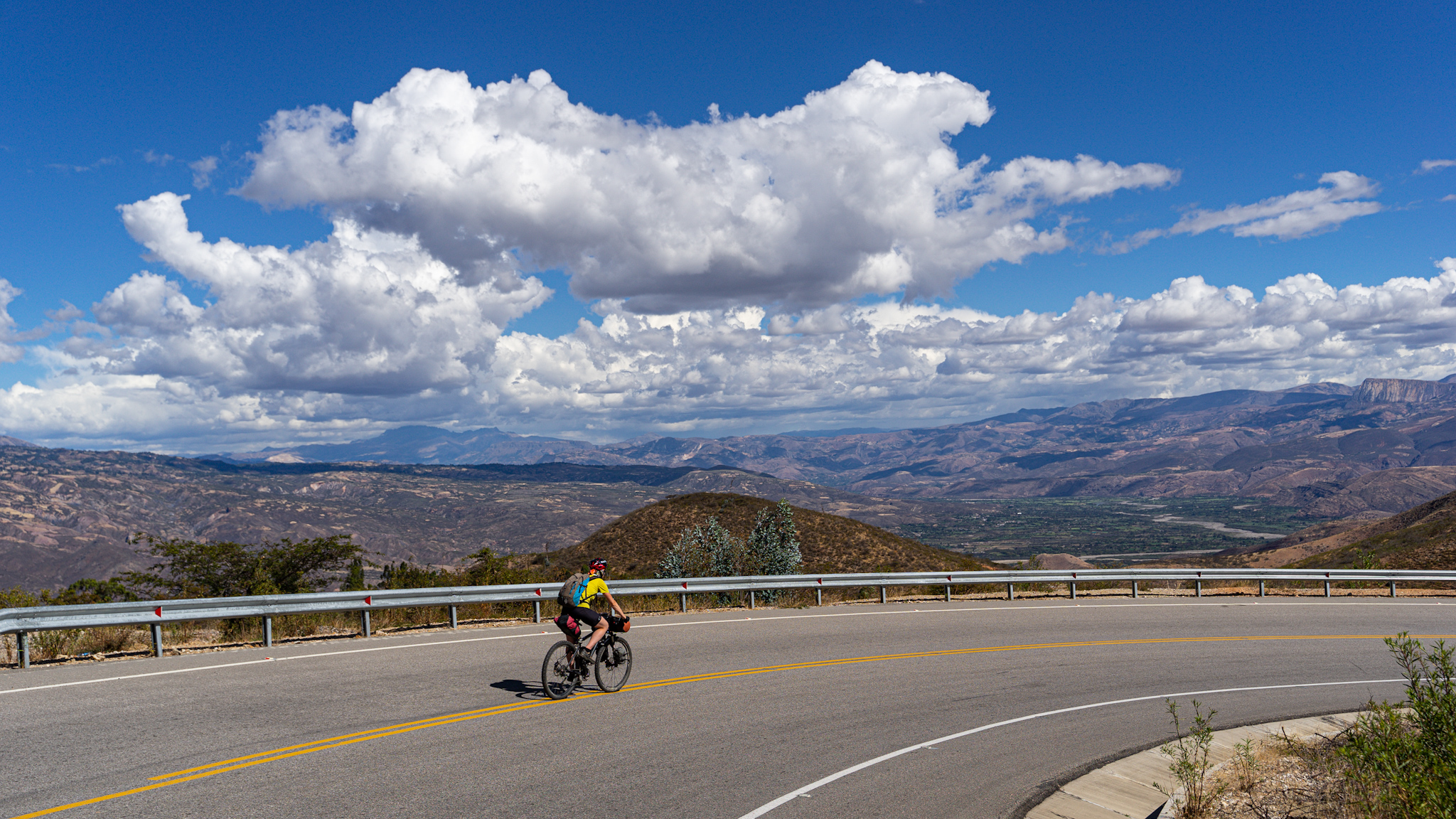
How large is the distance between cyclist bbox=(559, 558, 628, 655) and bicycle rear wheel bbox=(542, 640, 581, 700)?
1.13 feet

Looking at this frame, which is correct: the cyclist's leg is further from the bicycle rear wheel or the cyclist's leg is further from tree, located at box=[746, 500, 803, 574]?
tree, located at box=[746, 500, 803, 574]

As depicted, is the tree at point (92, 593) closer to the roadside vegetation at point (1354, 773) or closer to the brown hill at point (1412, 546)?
the roadside vegetation at point (1354, 773)

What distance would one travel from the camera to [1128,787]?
8289 mm

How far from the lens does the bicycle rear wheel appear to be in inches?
438

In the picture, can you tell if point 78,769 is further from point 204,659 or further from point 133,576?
point 133,576

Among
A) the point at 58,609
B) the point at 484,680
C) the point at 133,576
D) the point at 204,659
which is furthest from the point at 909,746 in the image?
the point at 133,576

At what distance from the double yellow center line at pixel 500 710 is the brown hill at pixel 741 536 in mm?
37474

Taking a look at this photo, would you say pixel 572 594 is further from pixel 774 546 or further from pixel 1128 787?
pixel 774 546

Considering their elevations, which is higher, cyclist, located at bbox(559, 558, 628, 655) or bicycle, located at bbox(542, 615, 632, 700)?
cyclist, located at bbox(559, 558, 628, 655)

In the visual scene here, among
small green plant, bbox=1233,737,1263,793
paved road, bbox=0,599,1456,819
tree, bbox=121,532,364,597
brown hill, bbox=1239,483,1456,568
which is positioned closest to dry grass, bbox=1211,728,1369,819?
small green plant, bbox=1233,737,1263,793

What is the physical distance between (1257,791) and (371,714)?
981 cm

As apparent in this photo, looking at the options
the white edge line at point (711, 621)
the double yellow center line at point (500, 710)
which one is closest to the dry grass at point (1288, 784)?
the double yellow center line at point (500, 710)

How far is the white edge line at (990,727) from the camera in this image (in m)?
7.44

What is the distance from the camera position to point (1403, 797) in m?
6.05
